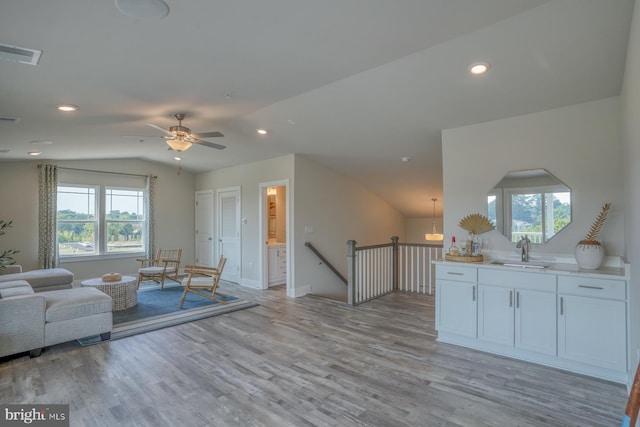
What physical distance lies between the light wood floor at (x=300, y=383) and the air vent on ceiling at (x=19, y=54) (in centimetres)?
257

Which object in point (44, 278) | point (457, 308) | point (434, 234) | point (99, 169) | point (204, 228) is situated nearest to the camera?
point (457, 308)

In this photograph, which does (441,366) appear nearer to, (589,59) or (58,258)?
(589,59)

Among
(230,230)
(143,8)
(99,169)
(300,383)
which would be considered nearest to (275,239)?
(230,230)

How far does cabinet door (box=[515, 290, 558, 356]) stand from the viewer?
3.03 metres

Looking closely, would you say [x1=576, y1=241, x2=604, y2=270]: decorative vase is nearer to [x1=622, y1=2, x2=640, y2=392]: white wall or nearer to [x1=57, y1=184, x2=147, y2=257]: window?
[x1=622, y1=2, x2=640, y2=392]: white wall

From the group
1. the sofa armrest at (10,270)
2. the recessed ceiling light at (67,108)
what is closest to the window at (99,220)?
the sofa armrest at (10,270)

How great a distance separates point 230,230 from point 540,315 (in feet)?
19.7

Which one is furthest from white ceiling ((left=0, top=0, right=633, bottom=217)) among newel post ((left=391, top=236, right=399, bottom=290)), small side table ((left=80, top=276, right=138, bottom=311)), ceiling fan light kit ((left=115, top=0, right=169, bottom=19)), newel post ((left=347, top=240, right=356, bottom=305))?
small side table ((left=80, top=276, right=138, bottom=311))

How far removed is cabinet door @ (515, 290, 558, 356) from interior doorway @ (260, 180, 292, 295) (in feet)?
12.2

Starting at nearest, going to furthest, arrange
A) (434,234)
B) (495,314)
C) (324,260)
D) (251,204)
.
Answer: (495,314), (324,260), (251,204), (434,234)

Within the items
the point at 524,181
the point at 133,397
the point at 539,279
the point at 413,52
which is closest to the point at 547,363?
the point at 539,279

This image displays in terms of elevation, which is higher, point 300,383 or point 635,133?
point 635,133

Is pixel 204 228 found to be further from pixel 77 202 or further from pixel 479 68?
pixel 479 68

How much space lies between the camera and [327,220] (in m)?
6.46
